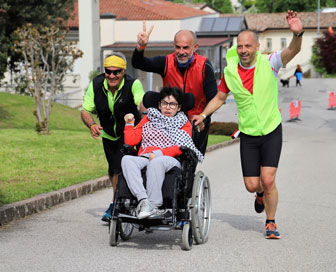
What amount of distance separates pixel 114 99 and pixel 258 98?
1.60 m

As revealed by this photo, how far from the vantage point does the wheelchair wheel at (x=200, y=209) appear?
6945 mm

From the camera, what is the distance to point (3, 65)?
29.9 m

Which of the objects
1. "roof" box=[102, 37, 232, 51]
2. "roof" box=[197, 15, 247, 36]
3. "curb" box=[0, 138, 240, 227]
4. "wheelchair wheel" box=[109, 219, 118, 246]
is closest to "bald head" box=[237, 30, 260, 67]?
"wheelchair wheel" box=[109, 219, 118, 246]

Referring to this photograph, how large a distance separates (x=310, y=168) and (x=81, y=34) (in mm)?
43050

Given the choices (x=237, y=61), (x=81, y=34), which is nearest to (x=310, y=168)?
(x=237, y=61)

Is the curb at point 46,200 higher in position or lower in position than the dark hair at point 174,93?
lower

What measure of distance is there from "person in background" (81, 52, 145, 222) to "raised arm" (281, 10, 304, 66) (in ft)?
5.17

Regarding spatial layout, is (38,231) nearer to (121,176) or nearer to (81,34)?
(121,176)

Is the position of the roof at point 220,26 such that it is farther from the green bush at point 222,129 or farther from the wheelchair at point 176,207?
the wheelchair at point 176,207

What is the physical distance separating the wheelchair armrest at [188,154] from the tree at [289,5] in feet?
365

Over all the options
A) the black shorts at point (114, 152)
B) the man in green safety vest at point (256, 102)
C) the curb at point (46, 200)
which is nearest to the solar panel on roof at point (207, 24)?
the curb at point (46, 200)

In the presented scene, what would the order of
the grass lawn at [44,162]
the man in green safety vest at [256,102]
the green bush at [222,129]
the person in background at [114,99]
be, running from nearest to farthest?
the man in green safety vest at [256,102] → the person in background at [114,99] → the grass lawn at [44,162] → the green bush at [222,129]

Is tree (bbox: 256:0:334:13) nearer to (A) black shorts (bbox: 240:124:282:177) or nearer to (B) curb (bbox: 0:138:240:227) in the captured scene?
(B) curb (bbox: 0:138:240:227)

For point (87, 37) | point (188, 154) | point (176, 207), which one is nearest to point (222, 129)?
point (188, 154)
